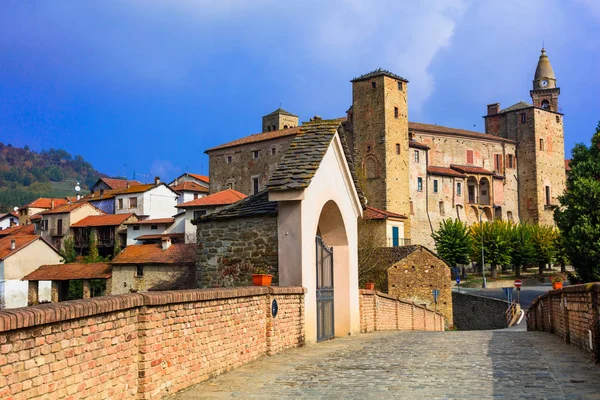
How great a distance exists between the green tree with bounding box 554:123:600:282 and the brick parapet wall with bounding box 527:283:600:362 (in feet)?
68.7

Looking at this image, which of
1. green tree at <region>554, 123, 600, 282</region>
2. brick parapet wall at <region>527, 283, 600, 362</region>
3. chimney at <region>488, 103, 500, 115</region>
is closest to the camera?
brick parapet wall at <region>527, 283, 600, 362</region>

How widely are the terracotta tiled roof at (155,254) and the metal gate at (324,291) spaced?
3009cm

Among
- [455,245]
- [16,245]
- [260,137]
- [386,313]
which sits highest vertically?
[260,137]

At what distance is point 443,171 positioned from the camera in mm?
79750

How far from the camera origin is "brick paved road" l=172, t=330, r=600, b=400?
24.9ft

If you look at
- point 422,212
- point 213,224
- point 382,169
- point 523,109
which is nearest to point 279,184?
point 213,224

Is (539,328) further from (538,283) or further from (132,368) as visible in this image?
(538,283)

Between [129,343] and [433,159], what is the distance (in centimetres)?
7830

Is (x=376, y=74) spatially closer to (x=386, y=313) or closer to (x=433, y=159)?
(x=433, y=159)

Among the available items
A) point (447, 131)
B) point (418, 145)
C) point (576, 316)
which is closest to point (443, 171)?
point (418, 145)

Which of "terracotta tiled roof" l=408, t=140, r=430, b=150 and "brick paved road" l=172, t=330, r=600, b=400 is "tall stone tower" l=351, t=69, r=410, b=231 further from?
"brick paved road" l=172, t=330, r=600, b=400

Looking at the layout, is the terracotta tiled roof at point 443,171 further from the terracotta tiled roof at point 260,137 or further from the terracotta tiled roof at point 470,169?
the terracotta tiled roof at point 260,137

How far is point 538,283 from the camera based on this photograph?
62.7 meters

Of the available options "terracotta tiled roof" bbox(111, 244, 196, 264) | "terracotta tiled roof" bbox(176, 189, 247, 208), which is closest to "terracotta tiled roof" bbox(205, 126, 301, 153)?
"terracotta tiled roof" bbox(176, 189, 247, 208)
